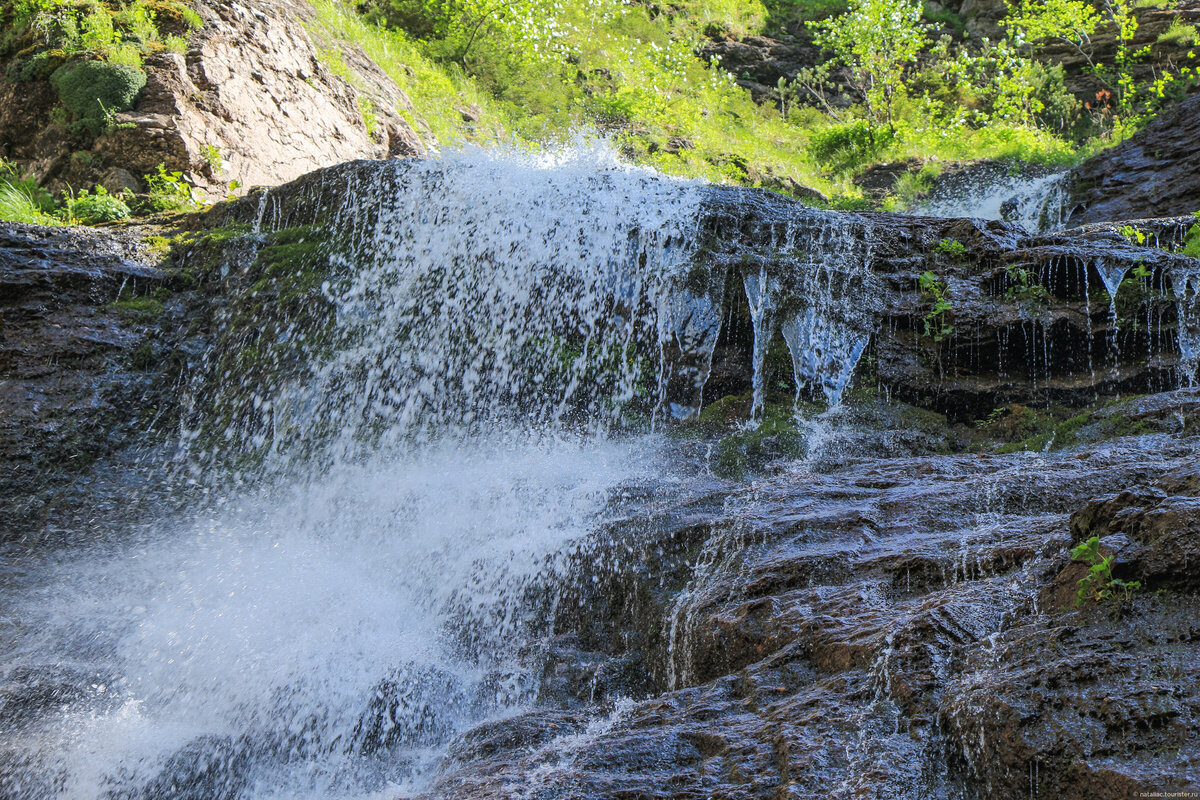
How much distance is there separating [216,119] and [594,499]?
7420 mm

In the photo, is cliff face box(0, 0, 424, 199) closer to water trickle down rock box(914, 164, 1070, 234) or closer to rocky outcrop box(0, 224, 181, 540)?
rocky outcrop box(0, 224, 181, 540)

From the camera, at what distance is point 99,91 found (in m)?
9.61

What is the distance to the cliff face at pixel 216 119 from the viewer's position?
9.63 metres

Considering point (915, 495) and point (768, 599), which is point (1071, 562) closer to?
point (768, 599)

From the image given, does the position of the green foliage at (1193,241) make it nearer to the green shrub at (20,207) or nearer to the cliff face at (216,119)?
the cliff face at (216,119)

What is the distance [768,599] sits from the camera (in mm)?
3945

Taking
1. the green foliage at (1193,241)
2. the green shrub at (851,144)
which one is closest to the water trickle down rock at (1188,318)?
the green foliage at (1193,241)

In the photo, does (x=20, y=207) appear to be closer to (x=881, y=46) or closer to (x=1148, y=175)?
(x=1148, y=175)

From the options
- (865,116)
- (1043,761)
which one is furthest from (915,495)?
(865,116)

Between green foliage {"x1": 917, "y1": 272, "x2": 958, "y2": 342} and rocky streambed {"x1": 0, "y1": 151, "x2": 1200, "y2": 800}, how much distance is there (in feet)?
0.14

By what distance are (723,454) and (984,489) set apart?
2.34 metres

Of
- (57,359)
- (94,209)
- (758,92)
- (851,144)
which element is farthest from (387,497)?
(758,92)

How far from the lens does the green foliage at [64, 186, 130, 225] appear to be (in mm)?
9117

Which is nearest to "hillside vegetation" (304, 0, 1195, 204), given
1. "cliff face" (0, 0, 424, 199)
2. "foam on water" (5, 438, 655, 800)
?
"cliff face" (0, 0, 424, 199)
